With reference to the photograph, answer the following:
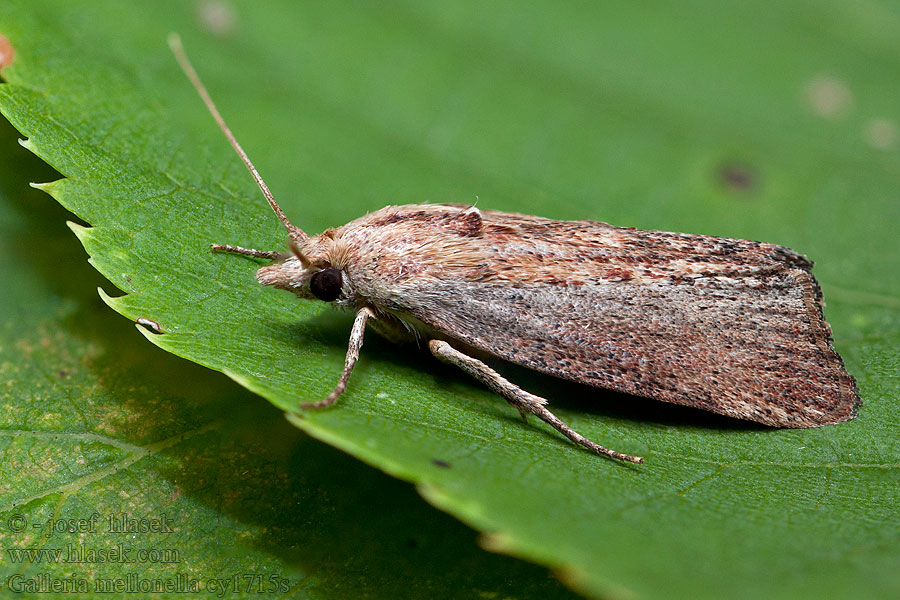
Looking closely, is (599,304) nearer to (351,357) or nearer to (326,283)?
(351,357)

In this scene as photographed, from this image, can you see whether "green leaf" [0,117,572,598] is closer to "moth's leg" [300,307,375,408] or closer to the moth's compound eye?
"moth's leg" [300,307,375,408]

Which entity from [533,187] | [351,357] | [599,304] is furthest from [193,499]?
[533,187]

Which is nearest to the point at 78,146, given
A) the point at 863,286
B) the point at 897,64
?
the point at 863,286

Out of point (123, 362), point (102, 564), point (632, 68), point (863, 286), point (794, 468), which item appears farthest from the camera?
point (632, 68)

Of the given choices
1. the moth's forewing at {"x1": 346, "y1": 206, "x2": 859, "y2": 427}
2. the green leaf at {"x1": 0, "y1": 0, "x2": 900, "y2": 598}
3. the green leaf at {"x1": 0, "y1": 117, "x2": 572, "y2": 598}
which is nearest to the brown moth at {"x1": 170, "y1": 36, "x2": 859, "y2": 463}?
the moth's forewing at {"x1": 346, "y1": 206, "x2": 859, "y2": 427}

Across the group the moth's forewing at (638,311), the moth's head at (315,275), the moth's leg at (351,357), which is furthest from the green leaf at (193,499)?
the moth's forewing at (638,311)

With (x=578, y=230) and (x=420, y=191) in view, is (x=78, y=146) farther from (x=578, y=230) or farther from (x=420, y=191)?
(x=578, y=230)

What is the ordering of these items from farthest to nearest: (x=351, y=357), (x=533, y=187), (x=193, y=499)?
1. (x=533, y=187)
2. (x=351, y=357)
3. (x=193, y=499)

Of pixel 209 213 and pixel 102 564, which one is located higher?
pixel 209 213
